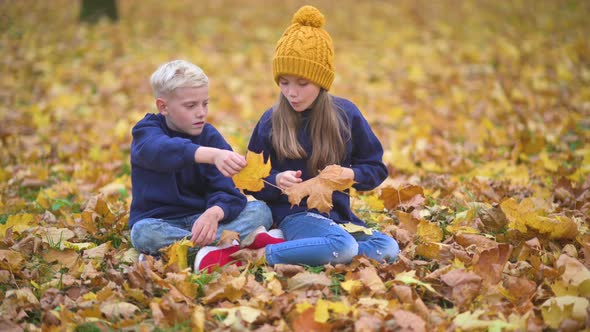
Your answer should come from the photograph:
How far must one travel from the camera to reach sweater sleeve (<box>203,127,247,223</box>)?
300 cm

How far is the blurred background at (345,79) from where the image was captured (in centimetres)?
495

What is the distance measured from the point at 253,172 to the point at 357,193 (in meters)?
1.52

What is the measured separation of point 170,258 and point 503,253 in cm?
149

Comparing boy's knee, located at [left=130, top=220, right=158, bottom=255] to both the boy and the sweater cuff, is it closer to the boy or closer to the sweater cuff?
the boy

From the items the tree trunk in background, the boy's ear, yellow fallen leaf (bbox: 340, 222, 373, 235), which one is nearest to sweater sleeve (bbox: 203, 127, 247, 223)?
the boy's ear

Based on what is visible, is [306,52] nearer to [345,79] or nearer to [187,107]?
[187,107]

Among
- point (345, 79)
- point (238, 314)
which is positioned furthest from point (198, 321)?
point (345, 79)

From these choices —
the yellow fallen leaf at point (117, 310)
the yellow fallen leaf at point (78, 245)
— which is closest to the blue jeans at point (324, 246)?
the yellow fallen leaf at point (117, 310)

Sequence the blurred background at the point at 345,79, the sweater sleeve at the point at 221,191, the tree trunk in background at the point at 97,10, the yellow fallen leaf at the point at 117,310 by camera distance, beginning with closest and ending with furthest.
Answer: the yellow fallen leaf at the point at 117,310, the sweater sleeve at the point at 221,191, the blurred background at the point at 345,79, the tree trunk in background at the point at 97,10

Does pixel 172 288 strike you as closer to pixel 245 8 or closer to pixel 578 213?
pixel 578 213

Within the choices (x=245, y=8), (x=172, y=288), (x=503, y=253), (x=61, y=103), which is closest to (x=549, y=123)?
(x=503, y=253)

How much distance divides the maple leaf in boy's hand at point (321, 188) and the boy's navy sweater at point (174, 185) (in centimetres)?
40

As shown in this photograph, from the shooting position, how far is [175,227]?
2.96 meters

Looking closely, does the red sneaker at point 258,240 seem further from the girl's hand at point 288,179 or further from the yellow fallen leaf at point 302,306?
the yellow fallen leaf at point 302,306
